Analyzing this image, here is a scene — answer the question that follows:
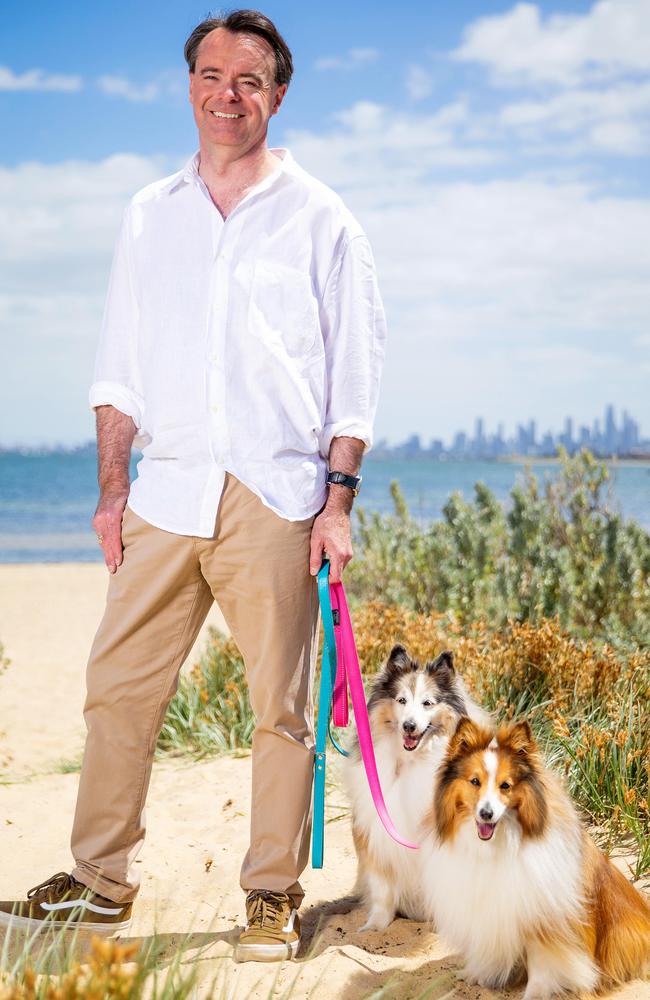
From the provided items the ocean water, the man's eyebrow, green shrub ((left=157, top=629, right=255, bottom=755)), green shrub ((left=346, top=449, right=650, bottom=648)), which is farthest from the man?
the ocean water

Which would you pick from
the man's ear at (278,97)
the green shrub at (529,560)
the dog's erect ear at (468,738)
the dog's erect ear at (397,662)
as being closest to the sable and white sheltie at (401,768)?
the dog's erect ear at (397,662)

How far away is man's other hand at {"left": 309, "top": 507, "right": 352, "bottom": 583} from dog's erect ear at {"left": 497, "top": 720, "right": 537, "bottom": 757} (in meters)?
0.65

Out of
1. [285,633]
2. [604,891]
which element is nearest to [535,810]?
[604,891]

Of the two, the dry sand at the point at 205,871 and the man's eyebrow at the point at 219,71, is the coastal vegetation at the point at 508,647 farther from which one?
the man's eyebrow at the point at 219,71

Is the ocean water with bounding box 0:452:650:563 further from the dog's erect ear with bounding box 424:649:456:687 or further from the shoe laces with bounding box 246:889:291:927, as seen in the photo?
the shoe laces with bounding box 246:889:291:927

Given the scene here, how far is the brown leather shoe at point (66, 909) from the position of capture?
2.94 meters

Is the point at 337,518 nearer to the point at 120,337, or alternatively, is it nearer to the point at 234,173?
the point at 120,337

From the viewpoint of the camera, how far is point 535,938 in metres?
2.62

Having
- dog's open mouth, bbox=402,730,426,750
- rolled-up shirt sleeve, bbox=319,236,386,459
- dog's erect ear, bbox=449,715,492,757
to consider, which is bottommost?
dog's open mouth, bbox=402,730,426,750

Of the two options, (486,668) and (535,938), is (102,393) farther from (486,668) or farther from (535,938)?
(486,668)

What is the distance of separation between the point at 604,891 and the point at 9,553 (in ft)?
65.5

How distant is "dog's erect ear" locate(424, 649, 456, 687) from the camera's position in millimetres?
3207

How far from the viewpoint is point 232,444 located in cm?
281

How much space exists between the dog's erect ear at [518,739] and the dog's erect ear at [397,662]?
665 mm
